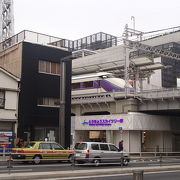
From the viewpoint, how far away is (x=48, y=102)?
120 feet

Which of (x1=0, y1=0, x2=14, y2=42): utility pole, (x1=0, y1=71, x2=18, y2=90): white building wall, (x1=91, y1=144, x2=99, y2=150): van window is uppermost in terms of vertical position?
(x1=0, y1=0, x2=14, y2=42): utility pole

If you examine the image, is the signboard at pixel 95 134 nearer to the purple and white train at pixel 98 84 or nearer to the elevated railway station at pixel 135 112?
the elevated railway station at pixel 135 112

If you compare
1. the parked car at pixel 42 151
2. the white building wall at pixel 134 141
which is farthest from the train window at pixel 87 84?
the parked car at pixel 42 151

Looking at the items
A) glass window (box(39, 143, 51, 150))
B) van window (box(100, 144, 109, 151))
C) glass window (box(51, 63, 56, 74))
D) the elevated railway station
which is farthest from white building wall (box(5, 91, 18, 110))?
the elevated railway station

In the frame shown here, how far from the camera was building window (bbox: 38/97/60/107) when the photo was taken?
3609 cm

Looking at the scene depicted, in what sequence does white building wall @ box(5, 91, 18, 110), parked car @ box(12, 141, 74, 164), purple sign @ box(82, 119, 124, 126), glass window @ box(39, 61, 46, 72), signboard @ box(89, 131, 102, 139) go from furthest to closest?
signboard @ box(89, 131, 102, 139), purple sign @ box(82, 119, 124, 126), glass window @ box(39, 61, 46, 72), white building wall @ box(5, 91, 18, 110), parked car @ box(12, 141, 74, 164)

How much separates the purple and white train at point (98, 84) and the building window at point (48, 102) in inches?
486

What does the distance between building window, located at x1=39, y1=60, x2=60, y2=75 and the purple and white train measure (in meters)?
12.0

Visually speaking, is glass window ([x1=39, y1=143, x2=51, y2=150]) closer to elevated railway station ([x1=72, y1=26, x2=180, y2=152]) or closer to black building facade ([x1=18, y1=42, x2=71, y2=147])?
black building facade ([x1=18, y1=42, x2=71, y2=147])

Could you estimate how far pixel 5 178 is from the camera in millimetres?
14578

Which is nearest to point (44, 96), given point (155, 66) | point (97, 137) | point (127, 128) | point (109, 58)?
point (127, 128)

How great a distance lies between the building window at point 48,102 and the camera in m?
36.1

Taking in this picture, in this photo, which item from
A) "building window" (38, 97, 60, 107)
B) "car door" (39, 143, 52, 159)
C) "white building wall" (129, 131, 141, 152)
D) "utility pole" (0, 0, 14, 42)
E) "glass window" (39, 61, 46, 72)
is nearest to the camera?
"car door" (39, 143, 52, 159)

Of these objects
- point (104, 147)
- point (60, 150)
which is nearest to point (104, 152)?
point (104, 147)
